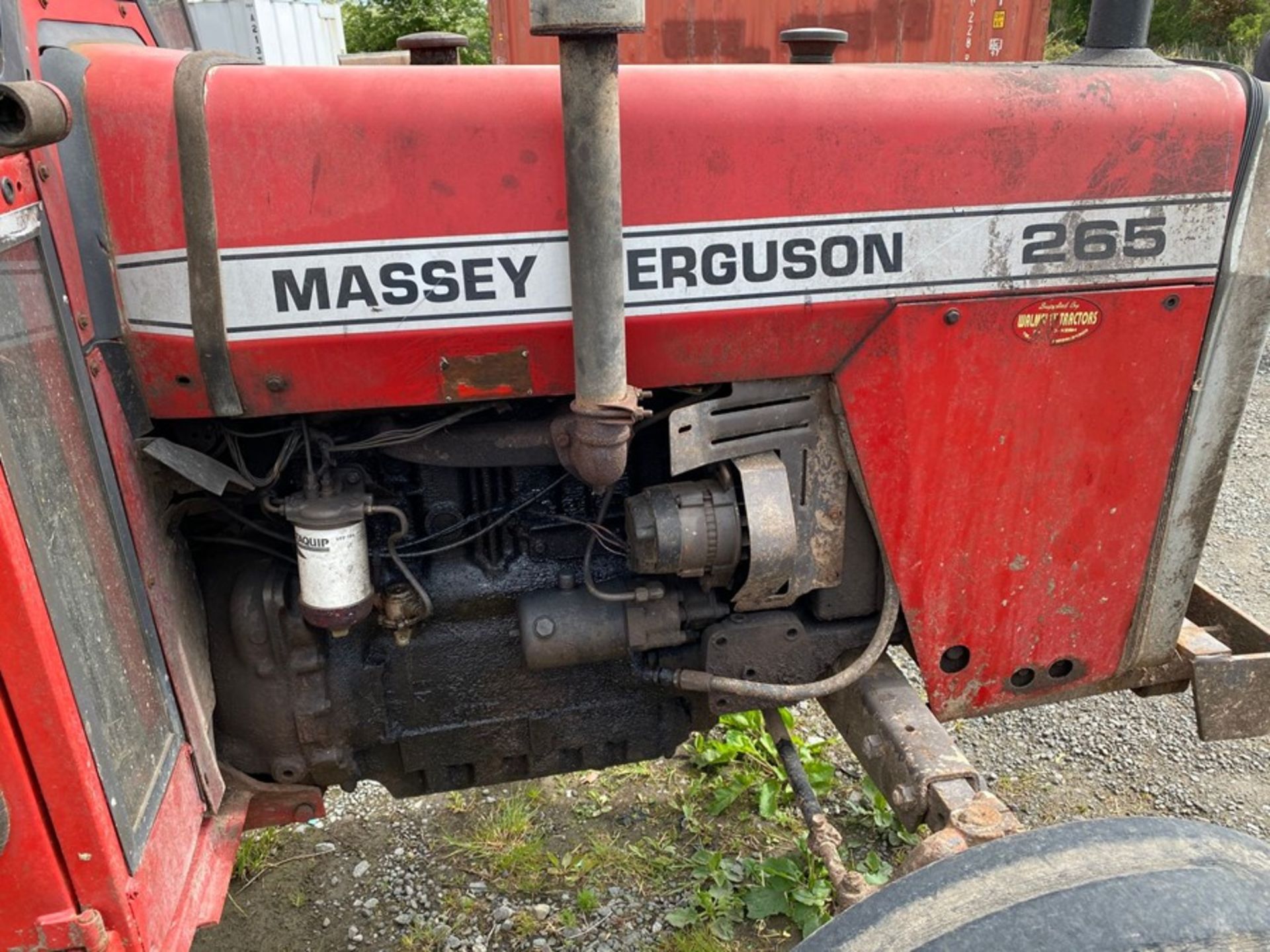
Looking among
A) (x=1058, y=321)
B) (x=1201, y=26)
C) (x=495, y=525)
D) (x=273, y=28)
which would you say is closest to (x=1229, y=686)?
(x=1058, y=321)

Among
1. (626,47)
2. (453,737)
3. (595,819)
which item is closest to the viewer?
(453,737)

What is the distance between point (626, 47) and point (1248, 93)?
4.97 metres

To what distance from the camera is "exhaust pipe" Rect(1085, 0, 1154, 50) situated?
1822 millimetres

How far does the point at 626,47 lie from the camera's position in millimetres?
6242

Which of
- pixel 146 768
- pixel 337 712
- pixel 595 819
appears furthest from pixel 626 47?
pixel 146 768

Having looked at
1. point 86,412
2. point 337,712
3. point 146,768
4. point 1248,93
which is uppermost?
point 1248,93

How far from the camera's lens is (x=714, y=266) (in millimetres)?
1671

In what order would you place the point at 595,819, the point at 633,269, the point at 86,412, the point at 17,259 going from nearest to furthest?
the point at 17,259
the point at 86,412
the point at 633,269
the point at 595,819

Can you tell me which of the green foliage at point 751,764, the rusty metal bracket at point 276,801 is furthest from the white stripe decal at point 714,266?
the green foliage at point 751,764

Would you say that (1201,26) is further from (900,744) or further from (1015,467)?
(900,744)

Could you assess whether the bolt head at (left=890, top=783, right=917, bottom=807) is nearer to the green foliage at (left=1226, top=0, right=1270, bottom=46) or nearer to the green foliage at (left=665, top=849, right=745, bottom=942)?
the green foliage at (left=665, top=849, right=745, bottom=942)

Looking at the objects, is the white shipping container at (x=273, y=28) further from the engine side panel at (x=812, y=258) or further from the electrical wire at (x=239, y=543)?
the engine side panel at (x=812, y=258)

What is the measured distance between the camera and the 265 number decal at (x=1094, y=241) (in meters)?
1.76

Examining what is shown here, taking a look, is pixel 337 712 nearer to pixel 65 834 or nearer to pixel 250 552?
pixel 250 552
